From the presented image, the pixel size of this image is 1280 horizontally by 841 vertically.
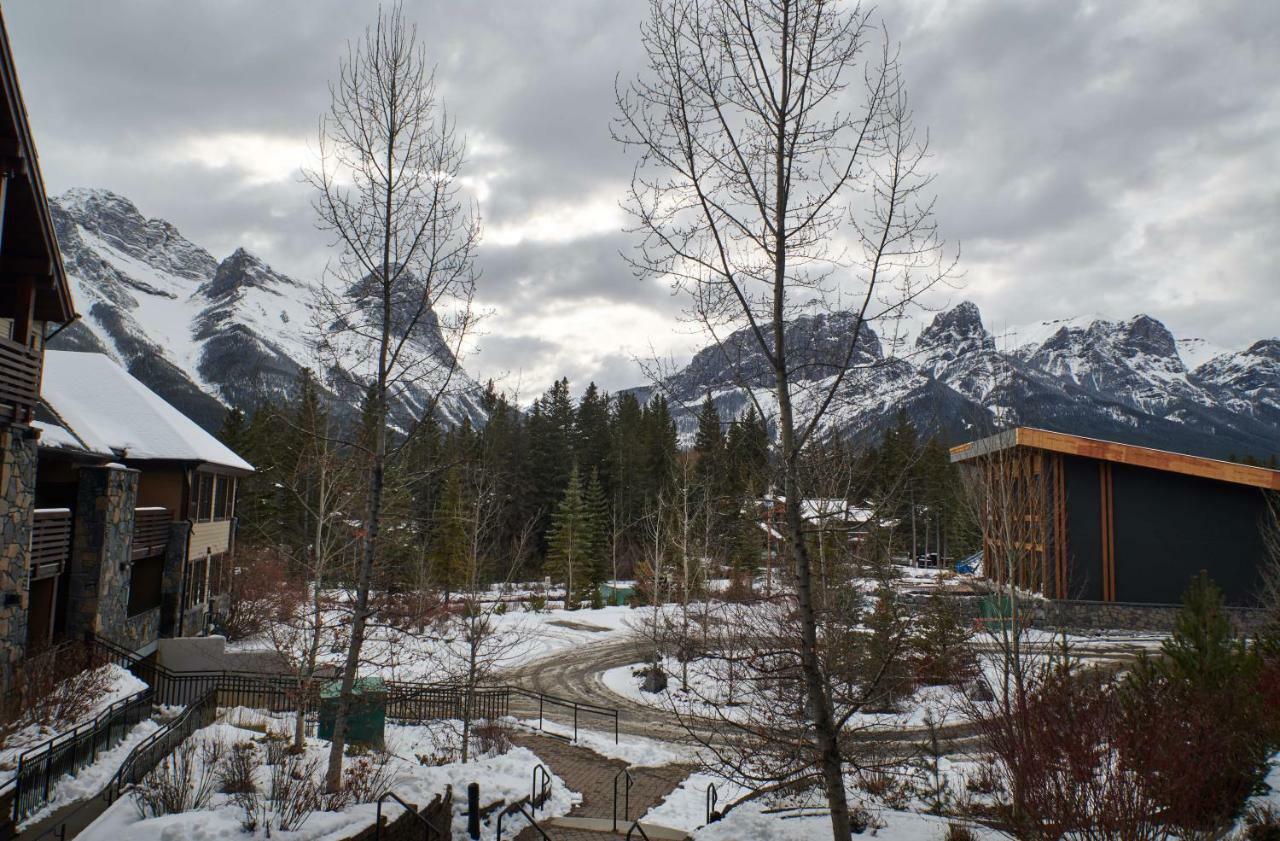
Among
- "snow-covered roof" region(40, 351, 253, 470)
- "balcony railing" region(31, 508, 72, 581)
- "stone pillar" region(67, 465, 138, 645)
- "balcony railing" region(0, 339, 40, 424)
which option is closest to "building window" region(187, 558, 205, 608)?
"snow-covered roof" region(40, 351, 253, 470)

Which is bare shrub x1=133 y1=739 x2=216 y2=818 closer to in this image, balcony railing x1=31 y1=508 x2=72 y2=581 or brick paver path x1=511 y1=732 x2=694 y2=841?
brick paver path x1=511 y1=732 x2=694 y2=841

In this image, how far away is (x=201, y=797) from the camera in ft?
26.6

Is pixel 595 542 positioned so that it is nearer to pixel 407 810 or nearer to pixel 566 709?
pixel 566 709

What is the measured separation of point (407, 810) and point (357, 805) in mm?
555

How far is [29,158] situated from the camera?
11742 millimetres

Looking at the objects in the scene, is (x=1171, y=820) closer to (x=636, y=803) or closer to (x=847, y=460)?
(x=847, y=460)

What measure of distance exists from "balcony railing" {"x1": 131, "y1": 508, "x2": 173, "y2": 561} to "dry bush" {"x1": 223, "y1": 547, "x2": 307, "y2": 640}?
3509 mm

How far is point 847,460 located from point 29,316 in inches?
563

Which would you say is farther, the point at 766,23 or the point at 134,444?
the point at 134,444

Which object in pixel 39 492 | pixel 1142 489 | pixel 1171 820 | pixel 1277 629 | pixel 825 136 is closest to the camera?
pixel 1171 820

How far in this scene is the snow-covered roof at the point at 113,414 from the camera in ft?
62.0

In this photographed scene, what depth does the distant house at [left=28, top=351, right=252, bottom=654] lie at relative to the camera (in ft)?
54.1

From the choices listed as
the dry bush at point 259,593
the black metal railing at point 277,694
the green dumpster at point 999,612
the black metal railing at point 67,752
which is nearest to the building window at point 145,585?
the dry bush at point 259,593

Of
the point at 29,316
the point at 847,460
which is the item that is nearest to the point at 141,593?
the point at 29,316
